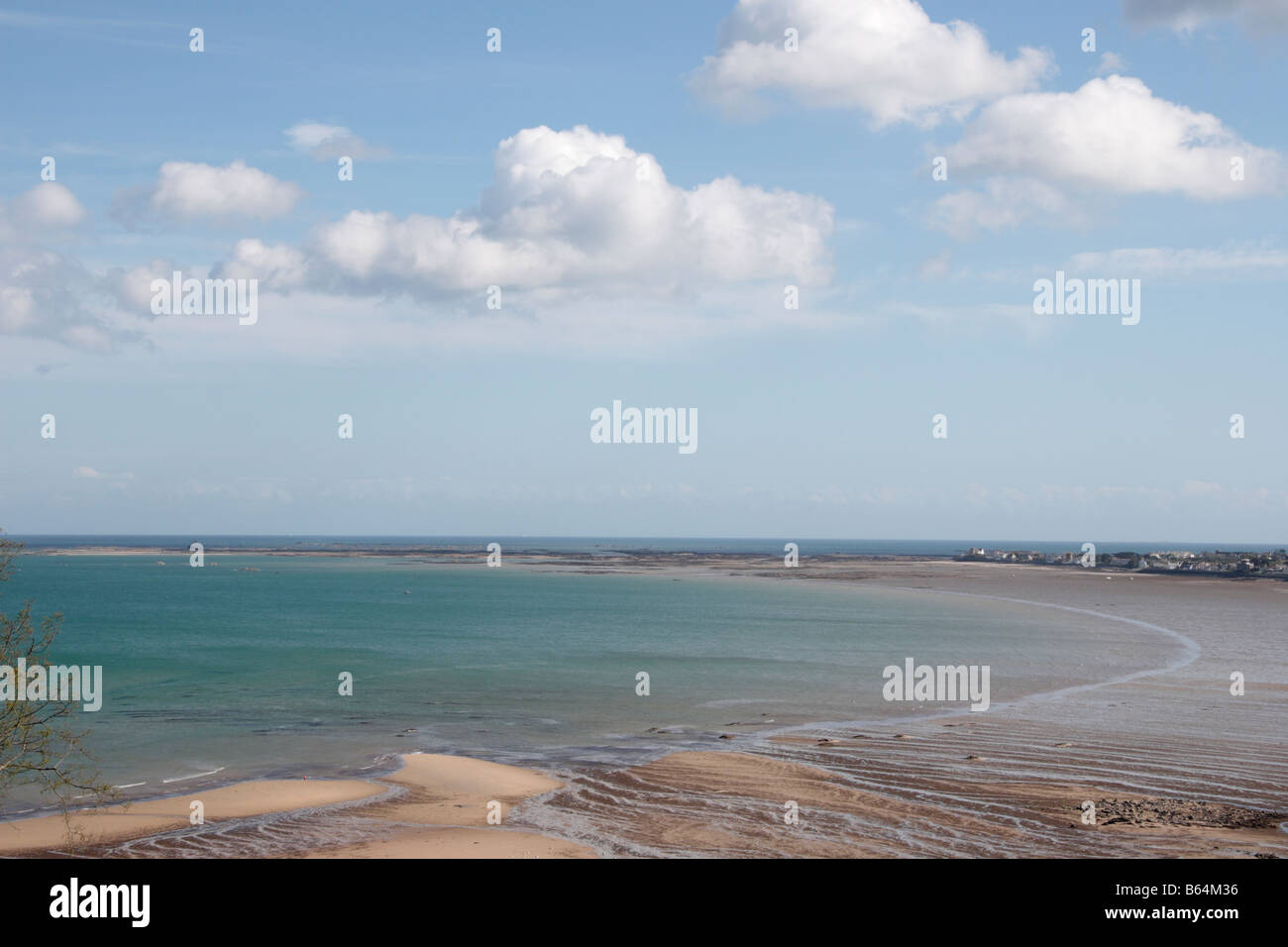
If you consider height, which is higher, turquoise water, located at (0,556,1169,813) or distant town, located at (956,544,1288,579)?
turquoise water, located at (0,556,1169,813)

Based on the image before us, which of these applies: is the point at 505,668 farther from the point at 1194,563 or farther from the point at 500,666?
the point at 1194,563

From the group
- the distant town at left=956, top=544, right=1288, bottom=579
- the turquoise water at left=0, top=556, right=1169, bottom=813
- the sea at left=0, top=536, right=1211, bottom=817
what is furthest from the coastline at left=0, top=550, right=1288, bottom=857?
the distant town at left=956, top=544, right=1288, bottom=579

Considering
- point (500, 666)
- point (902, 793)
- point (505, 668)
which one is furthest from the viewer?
point (500, 666)

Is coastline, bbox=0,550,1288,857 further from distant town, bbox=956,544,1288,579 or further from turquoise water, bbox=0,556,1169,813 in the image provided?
distant town, bbox=956,544,1288,579

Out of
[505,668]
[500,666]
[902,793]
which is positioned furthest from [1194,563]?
[902,793]

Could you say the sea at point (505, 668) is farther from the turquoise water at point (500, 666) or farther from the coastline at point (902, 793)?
the coastline at point (902, 793)
